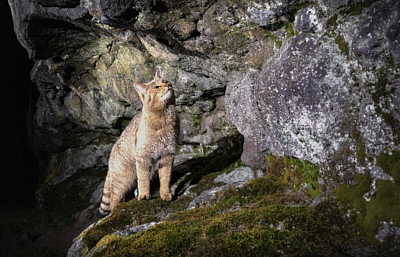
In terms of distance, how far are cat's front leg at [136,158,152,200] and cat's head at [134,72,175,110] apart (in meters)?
0.87

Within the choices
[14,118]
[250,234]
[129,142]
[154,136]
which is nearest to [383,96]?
[250,234]

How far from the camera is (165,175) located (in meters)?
5.60

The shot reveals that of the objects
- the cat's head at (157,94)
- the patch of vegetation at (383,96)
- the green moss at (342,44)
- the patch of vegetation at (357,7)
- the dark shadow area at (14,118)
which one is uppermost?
the patch of vegetation at (357,7)

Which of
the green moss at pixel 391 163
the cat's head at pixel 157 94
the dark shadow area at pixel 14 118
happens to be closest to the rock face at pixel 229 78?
the green moss at pixel 391 163

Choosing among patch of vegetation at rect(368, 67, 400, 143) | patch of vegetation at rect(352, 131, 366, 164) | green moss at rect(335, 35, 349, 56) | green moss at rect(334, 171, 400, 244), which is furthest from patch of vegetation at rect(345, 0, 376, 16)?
green moss at rect(334, 171, 400, 244)

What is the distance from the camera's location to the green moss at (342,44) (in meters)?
3.64

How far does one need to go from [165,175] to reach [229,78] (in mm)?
2243

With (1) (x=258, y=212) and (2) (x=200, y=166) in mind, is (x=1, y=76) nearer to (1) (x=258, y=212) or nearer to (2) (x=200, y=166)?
(2) (x=200, y=166)

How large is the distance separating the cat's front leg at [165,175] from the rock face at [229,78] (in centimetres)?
52

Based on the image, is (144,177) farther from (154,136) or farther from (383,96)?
(383,96)

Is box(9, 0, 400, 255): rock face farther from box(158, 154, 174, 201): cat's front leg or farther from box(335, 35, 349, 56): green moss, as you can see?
box(158, 154, 174, 201): cat's front leg

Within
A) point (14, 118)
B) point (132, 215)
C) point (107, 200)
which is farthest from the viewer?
point (14, 118)

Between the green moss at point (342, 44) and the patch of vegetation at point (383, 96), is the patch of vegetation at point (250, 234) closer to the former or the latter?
the patch of vegetation at point (383, 96)

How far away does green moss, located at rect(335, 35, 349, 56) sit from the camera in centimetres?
364
